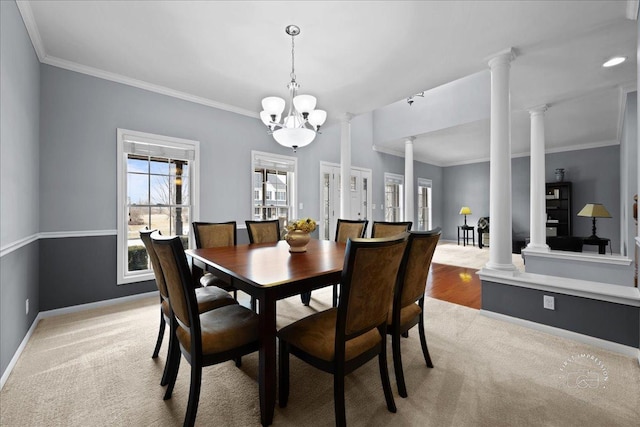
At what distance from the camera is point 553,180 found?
25.5ft

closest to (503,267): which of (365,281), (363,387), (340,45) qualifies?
(363,387)

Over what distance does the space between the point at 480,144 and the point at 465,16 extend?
17.5 ft

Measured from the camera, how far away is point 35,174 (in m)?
2.79

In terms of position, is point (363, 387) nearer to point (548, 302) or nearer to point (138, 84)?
point (548, 302)

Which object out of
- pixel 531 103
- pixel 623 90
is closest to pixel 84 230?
pixel 531 103

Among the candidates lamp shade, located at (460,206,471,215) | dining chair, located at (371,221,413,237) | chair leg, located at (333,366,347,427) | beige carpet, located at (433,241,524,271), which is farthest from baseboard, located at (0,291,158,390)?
lamp shade, located at (460,206,471,215)

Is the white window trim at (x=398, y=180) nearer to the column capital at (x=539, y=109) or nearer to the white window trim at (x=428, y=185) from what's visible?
the white window trim at (x=428, y=185)

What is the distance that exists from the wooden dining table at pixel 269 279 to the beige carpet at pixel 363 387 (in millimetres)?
273

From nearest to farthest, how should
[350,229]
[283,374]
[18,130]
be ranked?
[283,374] < [18,130] < [350,229]

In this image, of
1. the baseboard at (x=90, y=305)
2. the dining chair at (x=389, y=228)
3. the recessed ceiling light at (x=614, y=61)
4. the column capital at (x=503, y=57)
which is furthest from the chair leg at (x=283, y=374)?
the recessed ceiling light at (x=614, y=61)

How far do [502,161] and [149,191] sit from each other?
13.8ft

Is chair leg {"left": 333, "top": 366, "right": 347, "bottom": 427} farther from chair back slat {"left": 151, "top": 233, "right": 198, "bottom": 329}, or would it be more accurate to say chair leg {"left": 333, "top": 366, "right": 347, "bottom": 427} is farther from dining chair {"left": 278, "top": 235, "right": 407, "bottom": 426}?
chair back slat {"left": 151, "top": 233, "right": 198, "bottom": 329}

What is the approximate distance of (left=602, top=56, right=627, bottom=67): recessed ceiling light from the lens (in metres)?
2.94

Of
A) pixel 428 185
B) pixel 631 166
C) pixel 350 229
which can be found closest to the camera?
pixel 350 229
